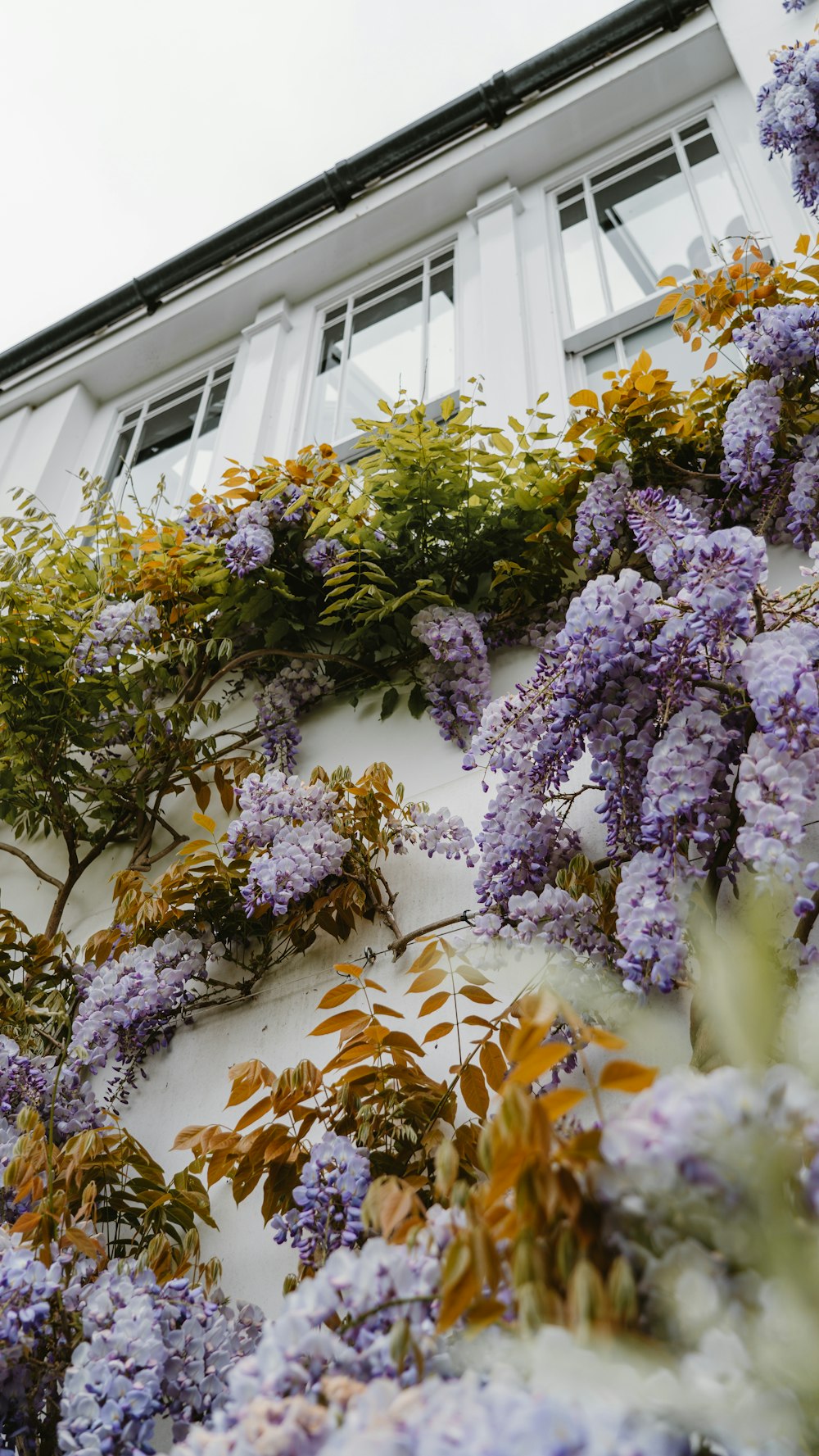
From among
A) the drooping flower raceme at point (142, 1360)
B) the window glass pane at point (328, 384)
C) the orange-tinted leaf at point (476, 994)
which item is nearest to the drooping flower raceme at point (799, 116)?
the window glass pane at point (328, 384)

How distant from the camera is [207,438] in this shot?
4.08m

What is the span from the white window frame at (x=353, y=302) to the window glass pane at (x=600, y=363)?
0.49 m

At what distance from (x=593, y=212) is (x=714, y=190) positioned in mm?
491

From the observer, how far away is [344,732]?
2428 millimetres

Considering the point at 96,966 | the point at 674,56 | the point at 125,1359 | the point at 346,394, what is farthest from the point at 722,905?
the point at 674,56

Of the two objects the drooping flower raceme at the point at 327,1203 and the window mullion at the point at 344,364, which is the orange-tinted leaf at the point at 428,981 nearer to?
the drooping flower raceme at the point at 327,1203

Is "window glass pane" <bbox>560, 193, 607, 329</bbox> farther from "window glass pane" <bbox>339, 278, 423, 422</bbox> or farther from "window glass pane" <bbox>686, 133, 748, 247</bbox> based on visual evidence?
"window glass pane" <bbox>339, 278, 423, 422</bbox>

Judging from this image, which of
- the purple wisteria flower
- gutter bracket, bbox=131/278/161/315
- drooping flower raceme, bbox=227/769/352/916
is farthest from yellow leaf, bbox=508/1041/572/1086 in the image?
gutter bracket, bbox=131/278/161/315

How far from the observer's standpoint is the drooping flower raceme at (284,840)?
1817 millimetres

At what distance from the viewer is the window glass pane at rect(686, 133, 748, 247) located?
10.2 feet

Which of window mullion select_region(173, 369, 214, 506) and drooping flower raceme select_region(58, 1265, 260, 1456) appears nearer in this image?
drooping flower raceme select_region(58, 1265, 260, 1456)

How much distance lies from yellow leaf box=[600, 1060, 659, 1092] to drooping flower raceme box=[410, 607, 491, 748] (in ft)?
4.70

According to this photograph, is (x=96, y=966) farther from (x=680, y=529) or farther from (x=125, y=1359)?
(x=680, y=529)

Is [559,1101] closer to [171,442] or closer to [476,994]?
[476,994]
